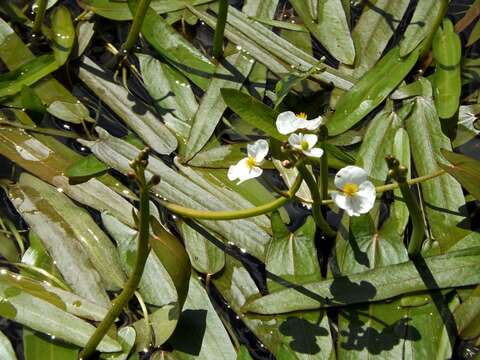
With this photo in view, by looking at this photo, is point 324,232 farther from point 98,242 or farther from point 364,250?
point 98,242

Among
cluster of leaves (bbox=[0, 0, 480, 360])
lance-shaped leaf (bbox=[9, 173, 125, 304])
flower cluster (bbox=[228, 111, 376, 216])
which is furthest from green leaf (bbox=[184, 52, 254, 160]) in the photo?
flower cluster (bbox=[228, 111, 376, 216])

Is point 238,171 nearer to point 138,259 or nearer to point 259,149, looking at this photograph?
point 259,149

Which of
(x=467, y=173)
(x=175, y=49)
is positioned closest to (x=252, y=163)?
(x=467, y=173)

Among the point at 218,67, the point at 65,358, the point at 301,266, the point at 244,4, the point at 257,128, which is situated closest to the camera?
the point at 65,358

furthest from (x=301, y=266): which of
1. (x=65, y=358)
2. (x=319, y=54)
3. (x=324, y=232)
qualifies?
(x=319, y=54)

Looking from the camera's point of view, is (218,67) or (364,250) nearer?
(364,250)

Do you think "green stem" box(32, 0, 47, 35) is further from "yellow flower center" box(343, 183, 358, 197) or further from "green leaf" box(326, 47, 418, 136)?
"yellow flower center" box(343, 183, 358, 197)
